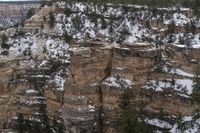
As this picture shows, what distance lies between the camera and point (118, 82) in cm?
4703

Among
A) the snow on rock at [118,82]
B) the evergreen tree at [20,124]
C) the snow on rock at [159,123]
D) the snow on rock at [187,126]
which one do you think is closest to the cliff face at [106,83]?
the snow on rock at [118,82]

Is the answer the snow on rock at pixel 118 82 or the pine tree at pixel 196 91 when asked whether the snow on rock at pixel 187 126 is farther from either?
the snow on rock at pixel 118 82

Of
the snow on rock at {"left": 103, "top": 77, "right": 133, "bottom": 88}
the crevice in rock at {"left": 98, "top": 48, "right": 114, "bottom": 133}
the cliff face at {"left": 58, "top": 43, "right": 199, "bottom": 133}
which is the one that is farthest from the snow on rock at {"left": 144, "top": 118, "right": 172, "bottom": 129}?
the crevice in rock at {"left": 98, "top": 48, "right": 114, "bottom": 133}

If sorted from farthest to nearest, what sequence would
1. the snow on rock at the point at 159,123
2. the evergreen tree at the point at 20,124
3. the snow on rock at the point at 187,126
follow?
the evergreen tree at the point at 20,124 → the snow on rock at the point at 159,123 → the snow on rock at the point at 187,126

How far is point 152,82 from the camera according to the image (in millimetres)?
47250

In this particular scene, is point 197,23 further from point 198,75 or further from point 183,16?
point 198,75

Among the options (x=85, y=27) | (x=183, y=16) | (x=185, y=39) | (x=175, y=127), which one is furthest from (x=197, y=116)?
(x=85, y=27)

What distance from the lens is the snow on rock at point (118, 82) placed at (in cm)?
4681

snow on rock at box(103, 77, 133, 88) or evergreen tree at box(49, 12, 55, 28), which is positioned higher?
evergreen tree at box(49, 12, 55, 28)

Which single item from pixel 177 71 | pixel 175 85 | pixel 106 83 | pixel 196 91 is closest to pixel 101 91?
pixel 106 83

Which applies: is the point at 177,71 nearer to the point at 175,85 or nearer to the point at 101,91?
the point at 175,85

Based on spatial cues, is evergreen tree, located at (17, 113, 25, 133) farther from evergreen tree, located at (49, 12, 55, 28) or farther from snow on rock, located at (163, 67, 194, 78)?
snow on rock, located at (163, 67, 194, 78)

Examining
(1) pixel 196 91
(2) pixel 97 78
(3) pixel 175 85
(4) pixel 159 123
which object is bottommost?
(4) pixel 159 123

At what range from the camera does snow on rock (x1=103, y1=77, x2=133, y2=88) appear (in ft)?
154
